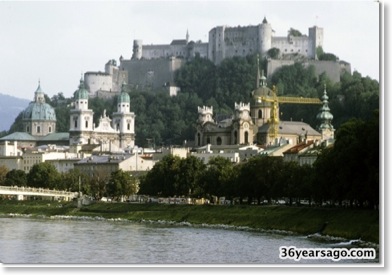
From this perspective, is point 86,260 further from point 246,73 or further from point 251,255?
point 246,73

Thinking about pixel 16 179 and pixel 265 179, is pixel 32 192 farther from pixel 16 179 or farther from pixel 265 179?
pixel 265 179

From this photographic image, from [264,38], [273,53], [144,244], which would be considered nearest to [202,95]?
[273,53]

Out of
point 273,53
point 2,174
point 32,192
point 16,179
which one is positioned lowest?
point 32,192

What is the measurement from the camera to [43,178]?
7931 cm

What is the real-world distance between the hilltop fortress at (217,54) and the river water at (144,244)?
243 ft

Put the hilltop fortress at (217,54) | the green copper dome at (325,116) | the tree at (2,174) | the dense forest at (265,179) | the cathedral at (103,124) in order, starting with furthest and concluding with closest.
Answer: the hilltop fortress at (217,54) < the cathedral at (103,124) < the green copper dome at (325,116) < the tree at (2,174) < the dense forest at (265,179)

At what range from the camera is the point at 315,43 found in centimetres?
12131

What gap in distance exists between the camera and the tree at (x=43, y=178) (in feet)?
258

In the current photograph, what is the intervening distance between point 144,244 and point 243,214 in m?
11.1

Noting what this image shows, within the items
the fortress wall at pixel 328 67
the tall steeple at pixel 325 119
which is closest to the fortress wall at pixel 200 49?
the fortress wall at pixel 328 67

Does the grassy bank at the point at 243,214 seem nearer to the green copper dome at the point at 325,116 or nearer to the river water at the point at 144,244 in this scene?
the river water at the point at 144,244

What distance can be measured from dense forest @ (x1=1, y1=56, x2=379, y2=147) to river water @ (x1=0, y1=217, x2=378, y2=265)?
65.4m

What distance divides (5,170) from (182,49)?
44368 millimetres

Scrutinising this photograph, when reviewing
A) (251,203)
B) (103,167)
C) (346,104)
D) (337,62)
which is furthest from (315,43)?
(251,203)
